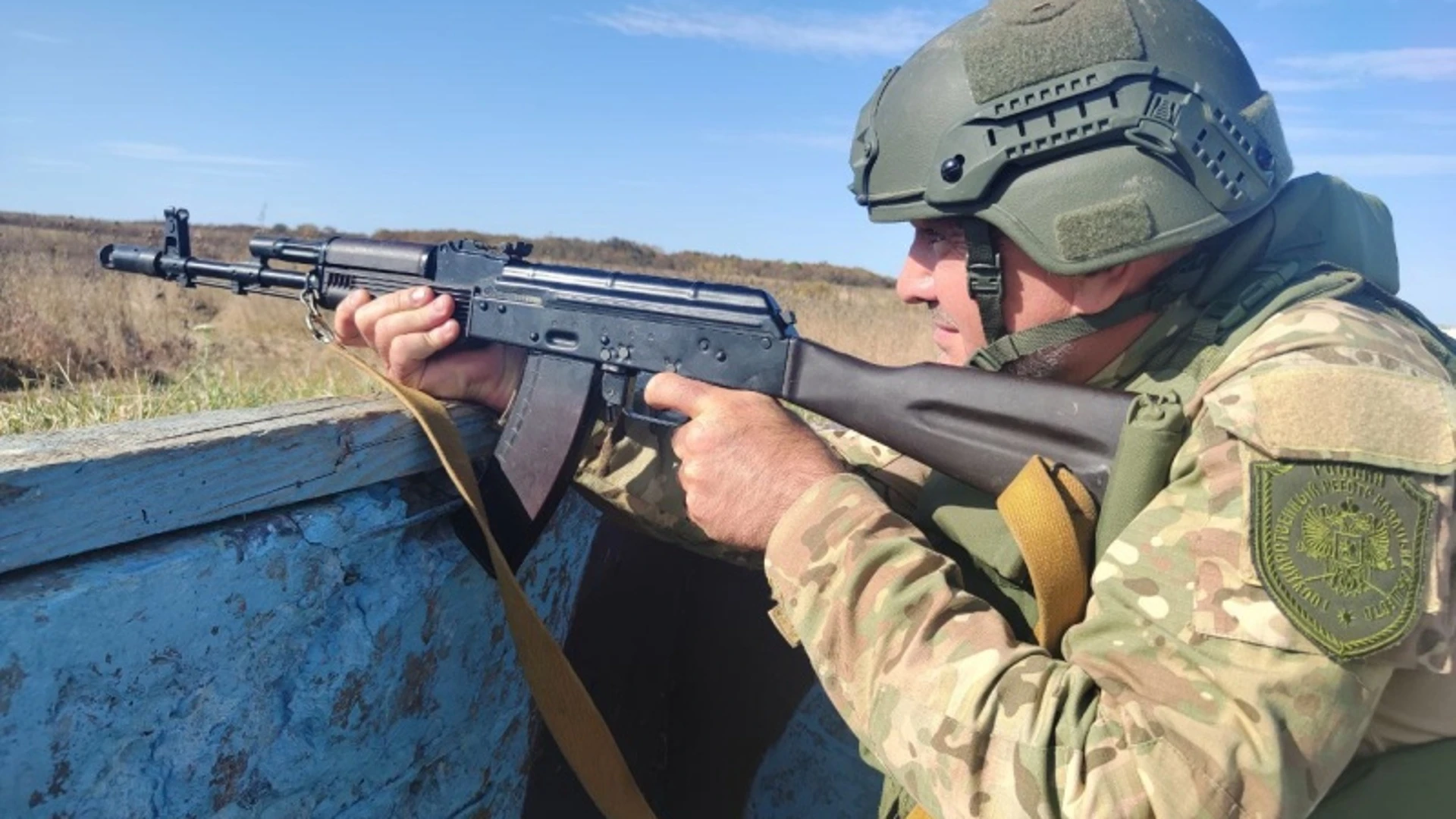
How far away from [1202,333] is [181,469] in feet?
5.98

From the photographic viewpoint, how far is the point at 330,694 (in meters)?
1.99

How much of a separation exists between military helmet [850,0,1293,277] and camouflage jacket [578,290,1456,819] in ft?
1.06

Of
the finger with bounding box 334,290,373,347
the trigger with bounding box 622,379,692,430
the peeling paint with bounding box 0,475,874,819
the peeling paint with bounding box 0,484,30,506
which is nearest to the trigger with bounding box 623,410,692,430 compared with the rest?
the trigger with bounding box 622,379,692,430

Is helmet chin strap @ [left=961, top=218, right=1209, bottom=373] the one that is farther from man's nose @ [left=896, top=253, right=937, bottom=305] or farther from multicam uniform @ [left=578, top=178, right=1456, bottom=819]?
multicam uniform @ [left=578, top=178, right=1456, bottom=819]

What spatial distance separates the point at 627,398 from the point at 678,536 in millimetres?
389

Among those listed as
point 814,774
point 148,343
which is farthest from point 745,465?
point 148,343

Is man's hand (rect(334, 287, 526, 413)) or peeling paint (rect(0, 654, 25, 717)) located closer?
peeling paint (rect(0, 654, 25, 717))

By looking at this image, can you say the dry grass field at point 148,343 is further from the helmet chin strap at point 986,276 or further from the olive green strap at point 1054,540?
the olive green strap at point 1054,540

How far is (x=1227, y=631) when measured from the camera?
143 centimetres

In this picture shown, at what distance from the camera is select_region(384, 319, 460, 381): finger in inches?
98.9

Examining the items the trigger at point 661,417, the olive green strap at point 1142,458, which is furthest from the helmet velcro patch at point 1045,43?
the trigger at point 661,417

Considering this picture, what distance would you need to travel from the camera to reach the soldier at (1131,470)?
141 cm

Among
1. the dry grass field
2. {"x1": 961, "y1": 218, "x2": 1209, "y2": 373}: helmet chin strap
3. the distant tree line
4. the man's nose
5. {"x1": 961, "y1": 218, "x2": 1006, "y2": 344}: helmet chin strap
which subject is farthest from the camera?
the distant tree line

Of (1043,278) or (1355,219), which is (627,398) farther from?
(1355,219)
